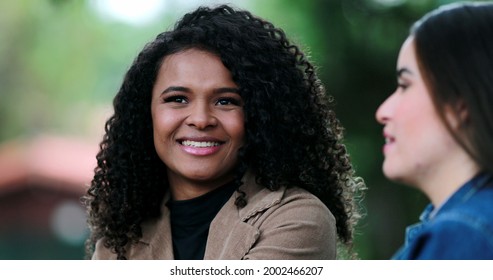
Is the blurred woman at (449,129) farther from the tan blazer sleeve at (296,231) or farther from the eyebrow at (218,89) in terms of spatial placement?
the eyebrow at (218,89)

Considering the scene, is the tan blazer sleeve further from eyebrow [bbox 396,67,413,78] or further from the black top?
A: eyebrow [bbox 396,67,413,78]

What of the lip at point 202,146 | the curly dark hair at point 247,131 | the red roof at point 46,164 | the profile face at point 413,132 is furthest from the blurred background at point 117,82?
the profile face at point 413,132

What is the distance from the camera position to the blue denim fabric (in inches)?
55.4

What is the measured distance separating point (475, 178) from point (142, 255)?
1281 mm

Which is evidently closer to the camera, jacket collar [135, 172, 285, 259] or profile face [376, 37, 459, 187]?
profile face [376, 37, 459, 187]

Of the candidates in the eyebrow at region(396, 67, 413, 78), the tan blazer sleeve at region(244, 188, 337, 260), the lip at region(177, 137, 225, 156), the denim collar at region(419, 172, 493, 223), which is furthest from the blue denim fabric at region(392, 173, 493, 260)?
the lip at region(177, 137, 225, 156)

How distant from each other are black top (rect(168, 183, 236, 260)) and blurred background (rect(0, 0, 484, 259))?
91.2 inches

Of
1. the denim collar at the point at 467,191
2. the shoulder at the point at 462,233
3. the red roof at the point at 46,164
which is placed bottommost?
the red roof at the point at 46,164

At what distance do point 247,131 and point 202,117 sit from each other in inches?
6.1

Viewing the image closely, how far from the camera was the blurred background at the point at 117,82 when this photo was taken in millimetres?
5754

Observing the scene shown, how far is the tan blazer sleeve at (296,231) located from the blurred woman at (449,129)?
72cm

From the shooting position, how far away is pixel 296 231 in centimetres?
231
